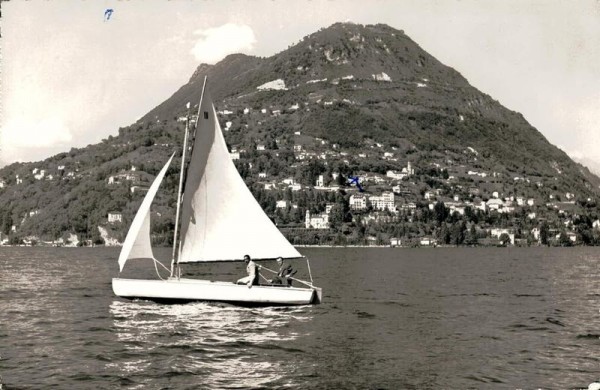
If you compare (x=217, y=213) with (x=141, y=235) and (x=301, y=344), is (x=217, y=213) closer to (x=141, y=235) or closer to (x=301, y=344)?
(x=141, y=235)

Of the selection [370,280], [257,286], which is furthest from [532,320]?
[370,280]

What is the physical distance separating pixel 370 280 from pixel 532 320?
1130 inches

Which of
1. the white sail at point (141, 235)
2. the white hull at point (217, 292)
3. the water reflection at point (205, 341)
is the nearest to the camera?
the water reflection at point (205, 341)

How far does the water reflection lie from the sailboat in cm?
79

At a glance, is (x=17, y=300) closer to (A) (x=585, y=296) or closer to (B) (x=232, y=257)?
(B) (x=232, y=257)

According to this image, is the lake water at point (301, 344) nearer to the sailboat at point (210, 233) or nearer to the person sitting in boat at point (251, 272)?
the sailboat at point (210, 233)

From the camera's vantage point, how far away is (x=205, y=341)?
26.2 metres

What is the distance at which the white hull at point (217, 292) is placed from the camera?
32.7 metres

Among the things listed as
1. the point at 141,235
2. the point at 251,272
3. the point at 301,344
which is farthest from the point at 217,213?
the point at 301,344

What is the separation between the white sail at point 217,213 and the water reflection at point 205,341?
3.00 metres

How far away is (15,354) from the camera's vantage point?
23.5 metres

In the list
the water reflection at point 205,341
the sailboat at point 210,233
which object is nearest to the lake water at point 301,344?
the water reflection at point 205,341

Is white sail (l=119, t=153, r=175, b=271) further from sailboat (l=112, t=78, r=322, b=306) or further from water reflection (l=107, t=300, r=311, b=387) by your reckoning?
water reflection (l=107, t=300, r=311, b=387)

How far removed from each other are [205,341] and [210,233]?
919 cm
